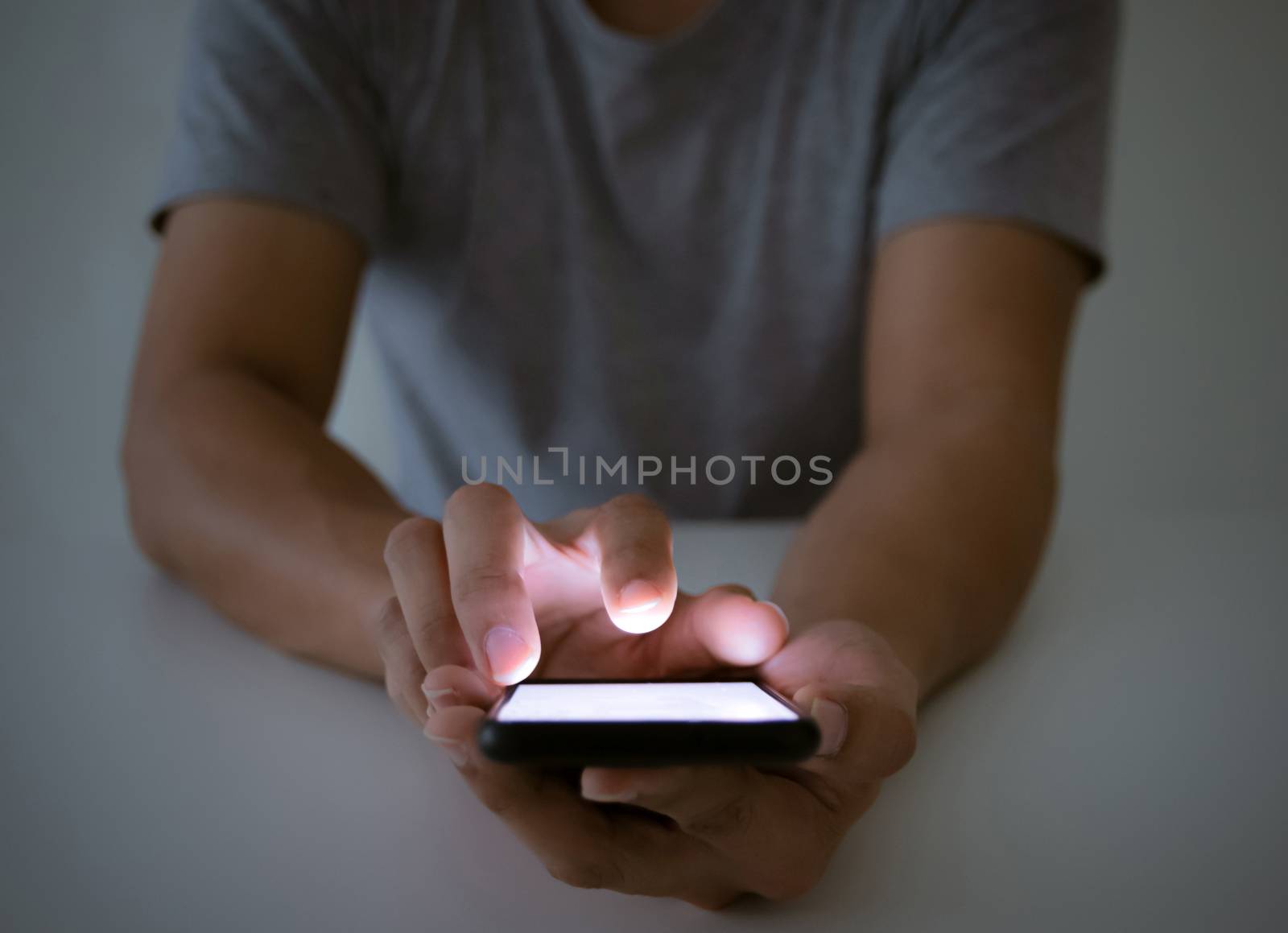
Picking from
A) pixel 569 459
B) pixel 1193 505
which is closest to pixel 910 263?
pixel 569 459

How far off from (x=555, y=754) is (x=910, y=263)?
52cm

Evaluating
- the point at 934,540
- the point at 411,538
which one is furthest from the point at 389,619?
the point at 934,540

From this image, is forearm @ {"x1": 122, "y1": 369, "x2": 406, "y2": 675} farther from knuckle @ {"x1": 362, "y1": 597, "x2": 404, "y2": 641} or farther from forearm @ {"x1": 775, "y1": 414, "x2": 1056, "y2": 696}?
forearm @ {"x1": 775, "y1": 414, "x2": 1056, "y2": 696}

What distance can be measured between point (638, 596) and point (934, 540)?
0.23 meters

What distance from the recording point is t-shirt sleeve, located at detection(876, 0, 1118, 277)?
64 cm

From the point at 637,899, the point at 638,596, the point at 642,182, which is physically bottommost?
the point at 637,899

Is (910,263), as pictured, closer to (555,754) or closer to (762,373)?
(762,373)

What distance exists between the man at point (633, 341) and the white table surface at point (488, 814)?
1.1 inches

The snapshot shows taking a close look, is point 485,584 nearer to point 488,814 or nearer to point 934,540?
point 488,814

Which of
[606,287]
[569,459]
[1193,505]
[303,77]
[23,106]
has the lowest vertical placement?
[1193,505]

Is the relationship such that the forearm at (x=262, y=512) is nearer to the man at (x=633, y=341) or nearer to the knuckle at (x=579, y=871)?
the man at (x=633, y=341)

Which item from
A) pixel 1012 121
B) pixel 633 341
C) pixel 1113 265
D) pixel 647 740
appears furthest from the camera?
pixel 1113 265

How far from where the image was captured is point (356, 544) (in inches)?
17.9

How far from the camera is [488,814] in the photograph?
1.15 ft
